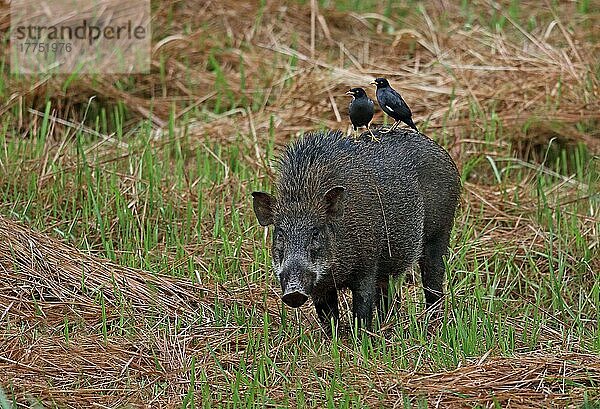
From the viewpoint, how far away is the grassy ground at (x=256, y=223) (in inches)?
194

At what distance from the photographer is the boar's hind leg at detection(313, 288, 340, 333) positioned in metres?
5.68

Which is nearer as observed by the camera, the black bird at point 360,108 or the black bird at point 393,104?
the black bird at point 360,108

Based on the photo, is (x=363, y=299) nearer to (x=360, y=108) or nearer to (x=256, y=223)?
(x=360, y=108)

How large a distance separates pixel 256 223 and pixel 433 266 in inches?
54.1

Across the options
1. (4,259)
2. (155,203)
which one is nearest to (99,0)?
(155,203)

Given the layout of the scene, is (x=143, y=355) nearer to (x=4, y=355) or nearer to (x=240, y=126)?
(x=4, y=355)

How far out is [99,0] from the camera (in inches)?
444

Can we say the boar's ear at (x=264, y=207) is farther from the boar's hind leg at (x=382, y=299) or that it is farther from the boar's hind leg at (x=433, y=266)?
the boar's hind leg at (x=433, y=266)

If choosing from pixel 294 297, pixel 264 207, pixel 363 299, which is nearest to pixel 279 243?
pixel 264 207

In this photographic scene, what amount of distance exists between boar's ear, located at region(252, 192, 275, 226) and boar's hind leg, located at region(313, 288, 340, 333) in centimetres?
47

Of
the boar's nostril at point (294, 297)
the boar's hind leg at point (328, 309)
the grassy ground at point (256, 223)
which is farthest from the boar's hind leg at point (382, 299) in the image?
the boar's nostril at point (294, 297)

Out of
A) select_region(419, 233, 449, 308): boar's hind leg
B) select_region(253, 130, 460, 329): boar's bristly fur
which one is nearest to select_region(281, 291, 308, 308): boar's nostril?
select_region(253, 130, 460, 329): boar's bristly fur

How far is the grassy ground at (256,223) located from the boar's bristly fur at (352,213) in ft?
0.90

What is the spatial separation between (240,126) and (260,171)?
1214 mm
